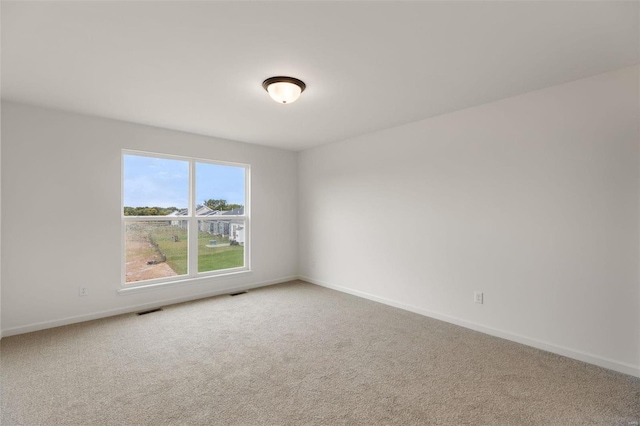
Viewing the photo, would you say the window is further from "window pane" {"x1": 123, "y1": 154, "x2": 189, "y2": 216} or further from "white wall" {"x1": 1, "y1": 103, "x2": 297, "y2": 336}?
"white wall" {"x1": 1, "y1": 103, "x2": 297, "y2": 336}

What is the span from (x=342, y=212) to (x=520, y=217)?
2.46 m

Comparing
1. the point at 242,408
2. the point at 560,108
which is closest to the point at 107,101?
the point at 242,408

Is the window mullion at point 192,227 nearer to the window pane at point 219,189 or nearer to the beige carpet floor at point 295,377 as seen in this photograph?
the window pane at point 219,189

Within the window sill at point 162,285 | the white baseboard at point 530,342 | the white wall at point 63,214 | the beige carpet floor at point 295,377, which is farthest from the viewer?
the window sill at point 162,285

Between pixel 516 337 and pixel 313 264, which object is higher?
pixel 313 264

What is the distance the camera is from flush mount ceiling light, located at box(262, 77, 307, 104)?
8.52ft

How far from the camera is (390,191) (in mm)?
4164

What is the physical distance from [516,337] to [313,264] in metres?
3.16

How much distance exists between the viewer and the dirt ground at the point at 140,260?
157 inches

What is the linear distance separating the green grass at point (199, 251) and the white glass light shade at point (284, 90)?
272cm

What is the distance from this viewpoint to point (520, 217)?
9.79 ft

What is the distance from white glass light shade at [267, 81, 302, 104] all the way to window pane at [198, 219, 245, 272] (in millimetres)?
2674

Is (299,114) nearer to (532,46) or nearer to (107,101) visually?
(107,101)

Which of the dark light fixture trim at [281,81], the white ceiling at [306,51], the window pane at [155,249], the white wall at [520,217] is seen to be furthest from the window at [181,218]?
the dark light fixture trim at [281,81]
